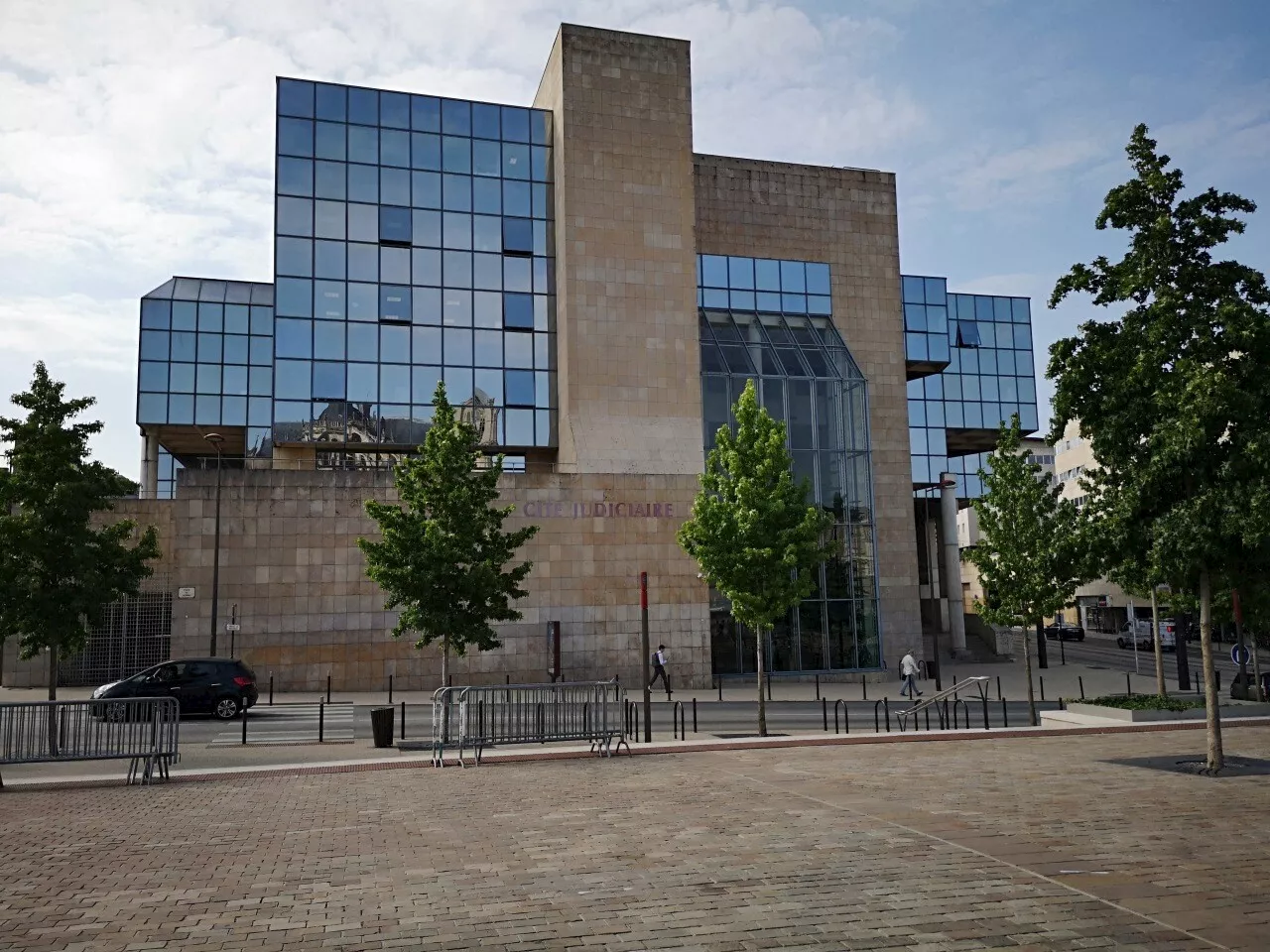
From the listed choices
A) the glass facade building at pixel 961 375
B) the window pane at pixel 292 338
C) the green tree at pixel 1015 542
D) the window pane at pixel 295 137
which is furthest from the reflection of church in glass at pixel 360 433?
A: the glass facade building at pixel 961 375

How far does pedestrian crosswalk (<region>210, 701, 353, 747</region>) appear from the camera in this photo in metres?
21.6

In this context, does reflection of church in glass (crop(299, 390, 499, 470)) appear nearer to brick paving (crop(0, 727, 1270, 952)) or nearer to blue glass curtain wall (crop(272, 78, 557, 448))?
blue glass curtain wall (crop(272, 78, 557, 448))

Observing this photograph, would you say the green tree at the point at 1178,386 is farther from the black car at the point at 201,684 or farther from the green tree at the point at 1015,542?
the black car at the point at 201,684

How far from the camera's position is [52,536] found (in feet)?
66.7

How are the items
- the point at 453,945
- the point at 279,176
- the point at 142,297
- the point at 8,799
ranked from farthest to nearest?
the point at 142,297 < the point at 279,176 < the point at 8,799 < the point at 453,945

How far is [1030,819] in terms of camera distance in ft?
36.3

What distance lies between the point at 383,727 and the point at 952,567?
43094mm

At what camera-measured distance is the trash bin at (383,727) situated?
1981cm

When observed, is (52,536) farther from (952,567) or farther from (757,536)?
(952,567)

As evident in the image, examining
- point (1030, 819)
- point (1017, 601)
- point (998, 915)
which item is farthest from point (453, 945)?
point (1017, 601)

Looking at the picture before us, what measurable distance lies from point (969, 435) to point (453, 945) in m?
60.5

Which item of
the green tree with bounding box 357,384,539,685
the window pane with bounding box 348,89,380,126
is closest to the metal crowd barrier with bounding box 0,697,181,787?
the green tree with bounding box 357,384,539,685

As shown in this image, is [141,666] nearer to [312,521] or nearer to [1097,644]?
[312,521]

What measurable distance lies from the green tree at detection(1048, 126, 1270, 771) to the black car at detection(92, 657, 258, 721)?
20.7 metres
